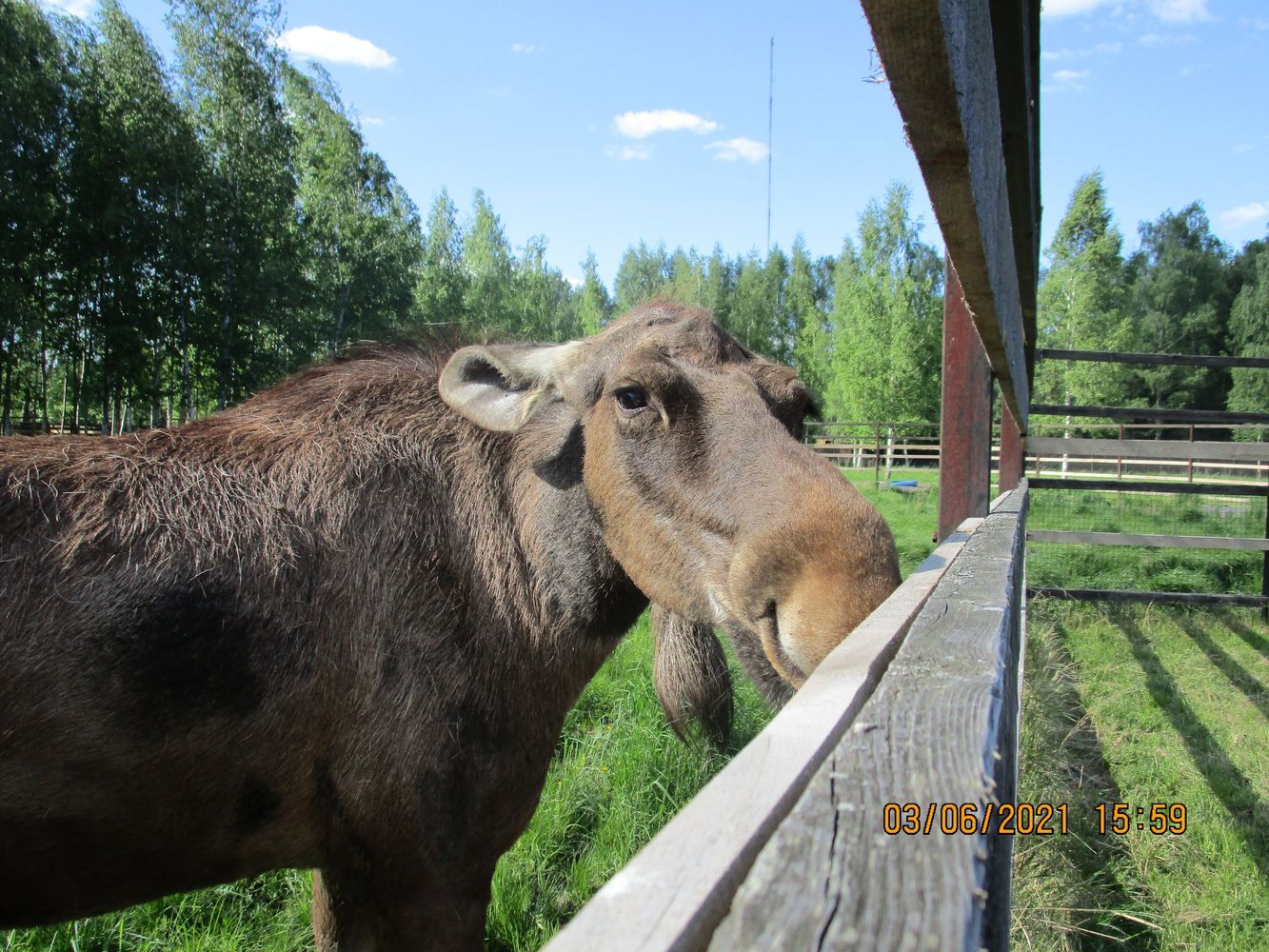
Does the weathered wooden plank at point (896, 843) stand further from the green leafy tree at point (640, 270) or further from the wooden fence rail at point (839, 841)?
the green leafy tree at point (640, 270)

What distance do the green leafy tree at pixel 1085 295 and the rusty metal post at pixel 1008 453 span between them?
35.5 m

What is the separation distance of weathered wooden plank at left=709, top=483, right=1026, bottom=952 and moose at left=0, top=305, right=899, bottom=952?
0.92 meters

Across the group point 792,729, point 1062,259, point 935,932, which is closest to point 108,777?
point 792,729

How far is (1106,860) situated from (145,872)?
409 cm

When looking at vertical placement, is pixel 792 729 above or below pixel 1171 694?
above

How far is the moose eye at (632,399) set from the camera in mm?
2480

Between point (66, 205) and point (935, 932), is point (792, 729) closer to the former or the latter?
point (935, 932)

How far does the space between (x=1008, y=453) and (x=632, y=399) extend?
5500 mm

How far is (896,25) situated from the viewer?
3.20 feet

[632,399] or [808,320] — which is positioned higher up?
[808,320]

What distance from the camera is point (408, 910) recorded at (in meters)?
2.22

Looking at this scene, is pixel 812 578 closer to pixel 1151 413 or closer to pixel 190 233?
pixel 1151 413

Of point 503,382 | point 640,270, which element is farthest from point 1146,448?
point 640,270
